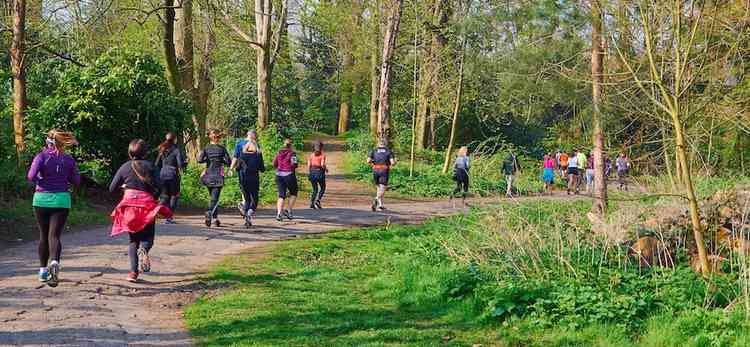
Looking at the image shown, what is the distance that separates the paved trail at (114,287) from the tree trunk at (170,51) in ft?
16.9

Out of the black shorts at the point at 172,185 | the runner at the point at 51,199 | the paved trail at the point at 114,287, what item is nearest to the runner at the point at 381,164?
the paved trail at the point at 114,287

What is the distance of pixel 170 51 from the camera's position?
19484 mm

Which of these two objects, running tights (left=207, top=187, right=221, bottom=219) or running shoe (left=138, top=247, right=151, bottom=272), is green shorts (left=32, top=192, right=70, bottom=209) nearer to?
running shoe (left=138, top=247, right=151, bottom=272)

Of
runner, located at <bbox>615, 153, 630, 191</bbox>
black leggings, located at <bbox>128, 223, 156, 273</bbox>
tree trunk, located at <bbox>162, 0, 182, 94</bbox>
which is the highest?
tree trunk, located at <bbox>162, 0, 182, 94</bbox>

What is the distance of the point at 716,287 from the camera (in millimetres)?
8422

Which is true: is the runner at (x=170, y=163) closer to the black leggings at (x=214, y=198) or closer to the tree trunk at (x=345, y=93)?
the black leggings at (x=214, y=198)

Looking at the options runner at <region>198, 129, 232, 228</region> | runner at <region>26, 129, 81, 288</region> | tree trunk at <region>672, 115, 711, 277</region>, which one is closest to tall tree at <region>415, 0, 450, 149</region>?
runner at <region>198, 129, 232, 228</region>

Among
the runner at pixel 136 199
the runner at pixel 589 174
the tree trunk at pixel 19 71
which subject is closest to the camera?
the runner at pixel 136 199

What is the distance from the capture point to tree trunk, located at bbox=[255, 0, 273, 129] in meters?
25.8

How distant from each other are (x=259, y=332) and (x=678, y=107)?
18.0 ft

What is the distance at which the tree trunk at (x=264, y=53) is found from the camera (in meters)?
25.8

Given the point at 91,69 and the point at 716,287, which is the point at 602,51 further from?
the point at 91,69

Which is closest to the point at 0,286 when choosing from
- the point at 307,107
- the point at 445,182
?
the point at 445,182

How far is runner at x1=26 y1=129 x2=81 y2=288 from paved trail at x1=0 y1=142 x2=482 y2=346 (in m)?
0.30
